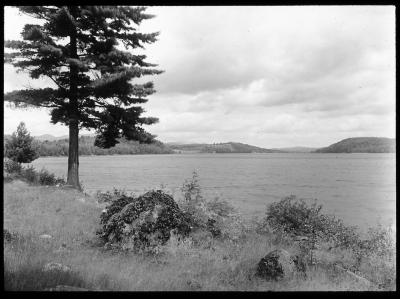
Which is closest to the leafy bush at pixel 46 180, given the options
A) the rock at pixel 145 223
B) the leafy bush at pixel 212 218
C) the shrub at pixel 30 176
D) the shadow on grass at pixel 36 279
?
the shrub at pixel 30 176

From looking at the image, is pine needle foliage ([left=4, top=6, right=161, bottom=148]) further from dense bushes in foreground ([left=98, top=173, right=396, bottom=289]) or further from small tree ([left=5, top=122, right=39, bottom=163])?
small tree ([left=5, top=122, right=39, bottom=163])

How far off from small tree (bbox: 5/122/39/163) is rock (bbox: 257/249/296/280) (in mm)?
32345

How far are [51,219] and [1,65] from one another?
9625 millimetres

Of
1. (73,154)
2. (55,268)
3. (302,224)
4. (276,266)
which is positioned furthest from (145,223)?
(73,154)

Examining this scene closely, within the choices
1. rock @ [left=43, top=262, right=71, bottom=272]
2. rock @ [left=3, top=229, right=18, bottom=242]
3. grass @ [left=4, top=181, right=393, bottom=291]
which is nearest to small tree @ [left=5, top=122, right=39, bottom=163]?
grass @ [left=4, top=181, right=393, bottom=291]

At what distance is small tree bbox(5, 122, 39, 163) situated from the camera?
3500 cm

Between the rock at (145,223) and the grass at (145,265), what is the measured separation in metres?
0.37

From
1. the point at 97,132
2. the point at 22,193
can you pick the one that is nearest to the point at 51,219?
the point at 22,193

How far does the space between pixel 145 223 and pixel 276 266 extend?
3.86 metres

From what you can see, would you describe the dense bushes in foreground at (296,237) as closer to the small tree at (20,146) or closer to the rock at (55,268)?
the rock at (55,268)

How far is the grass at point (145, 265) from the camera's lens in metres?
7.05

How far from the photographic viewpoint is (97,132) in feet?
71.0

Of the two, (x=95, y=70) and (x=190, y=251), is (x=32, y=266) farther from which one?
(x=95, y=70)

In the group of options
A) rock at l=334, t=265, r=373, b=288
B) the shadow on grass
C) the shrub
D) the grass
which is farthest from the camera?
the shrub
